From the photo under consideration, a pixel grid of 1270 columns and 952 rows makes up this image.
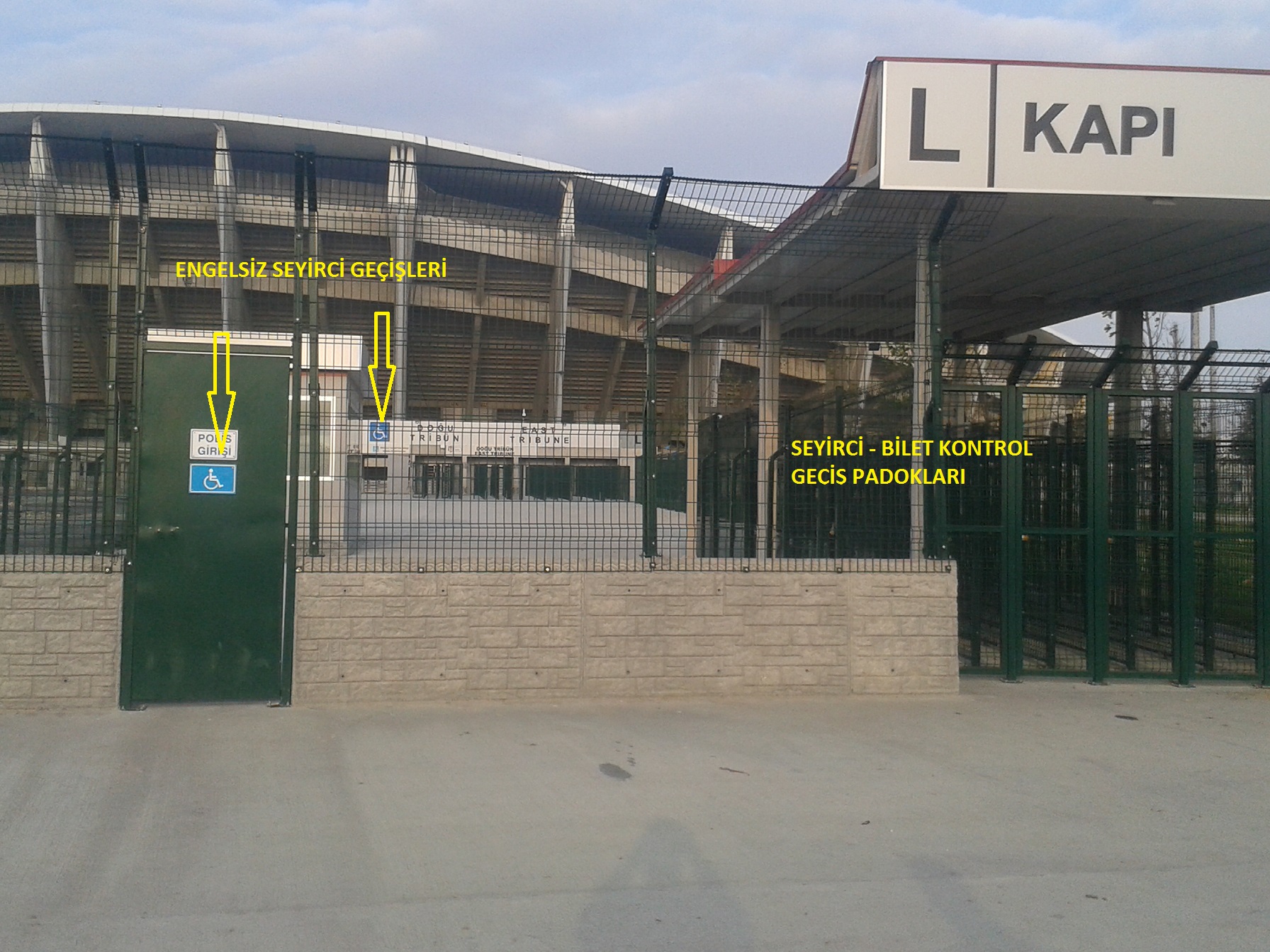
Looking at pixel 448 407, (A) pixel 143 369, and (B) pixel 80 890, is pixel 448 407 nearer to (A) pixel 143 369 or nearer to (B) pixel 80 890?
(A) pixel 143 369

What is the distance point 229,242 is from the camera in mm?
7895

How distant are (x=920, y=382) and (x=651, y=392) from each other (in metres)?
2.43

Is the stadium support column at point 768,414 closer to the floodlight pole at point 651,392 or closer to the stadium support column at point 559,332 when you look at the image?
the floodlight pole at point 651,392

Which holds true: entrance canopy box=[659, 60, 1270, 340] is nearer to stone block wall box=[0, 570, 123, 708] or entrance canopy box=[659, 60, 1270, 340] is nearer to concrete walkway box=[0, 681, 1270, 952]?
concrete walkway box=[0, 681, 1270, 952]

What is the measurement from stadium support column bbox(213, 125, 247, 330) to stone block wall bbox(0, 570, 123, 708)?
82.5 inches

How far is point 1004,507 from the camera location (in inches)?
362

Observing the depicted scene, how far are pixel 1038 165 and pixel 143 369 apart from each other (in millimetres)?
7025

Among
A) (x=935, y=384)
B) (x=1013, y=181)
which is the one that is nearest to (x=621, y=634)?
(x=935, y=384)

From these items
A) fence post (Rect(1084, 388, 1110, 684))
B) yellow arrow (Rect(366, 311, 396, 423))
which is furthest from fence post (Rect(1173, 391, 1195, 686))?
yellow arrow (Rect(366, 311, 396, 423))

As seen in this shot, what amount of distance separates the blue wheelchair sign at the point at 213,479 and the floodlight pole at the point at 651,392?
3.14 meters

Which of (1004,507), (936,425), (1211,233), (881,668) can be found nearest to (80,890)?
(881,668)

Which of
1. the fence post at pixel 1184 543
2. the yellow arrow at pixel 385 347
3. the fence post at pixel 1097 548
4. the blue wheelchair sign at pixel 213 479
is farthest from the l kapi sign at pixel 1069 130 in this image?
the blue wheelchair sign at pixel 213 479

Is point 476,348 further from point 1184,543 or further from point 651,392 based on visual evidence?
point 1184,543

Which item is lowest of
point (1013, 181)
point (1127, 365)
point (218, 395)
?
point (218, 395)
